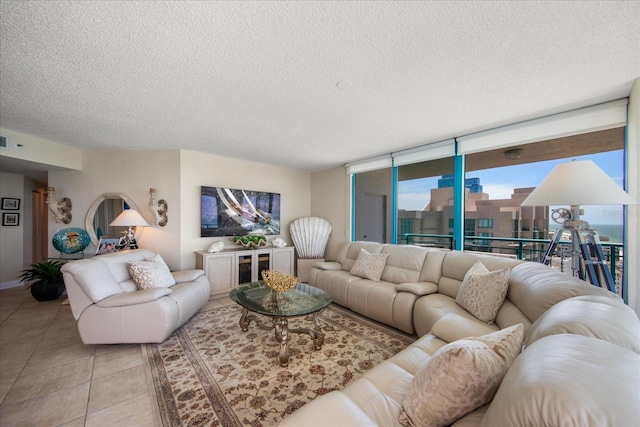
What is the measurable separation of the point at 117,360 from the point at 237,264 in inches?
76.6

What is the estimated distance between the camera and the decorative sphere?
3.62 m

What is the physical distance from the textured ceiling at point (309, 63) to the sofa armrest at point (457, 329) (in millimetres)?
1871

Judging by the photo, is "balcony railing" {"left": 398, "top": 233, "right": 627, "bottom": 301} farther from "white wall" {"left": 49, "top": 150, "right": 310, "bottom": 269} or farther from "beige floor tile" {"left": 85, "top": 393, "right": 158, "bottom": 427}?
"white wall" {"left": 49, "top": 150, "right": 310, "bottom": 269}

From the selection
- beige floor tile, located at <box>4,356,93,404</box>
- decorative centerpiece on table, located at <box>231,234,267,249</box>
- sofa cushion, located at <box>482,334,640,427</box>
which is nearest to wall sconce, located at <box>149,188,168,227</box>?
decorative centerpiece on table, located at <box>231,234,267,249</box>

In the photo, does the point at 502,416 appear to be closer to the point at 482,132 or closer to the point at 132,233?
the point at 482,132

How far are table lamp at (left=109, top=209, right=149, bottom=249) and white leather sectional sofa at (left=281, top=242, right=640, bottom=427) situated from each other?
12.4 ft

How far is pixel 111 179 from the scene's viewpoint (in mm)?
3895

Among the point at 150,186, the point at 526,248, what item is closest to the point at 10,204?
the point at 150,186

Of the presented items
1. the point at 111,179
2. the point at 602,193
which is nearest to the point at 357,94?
the point at 602,193

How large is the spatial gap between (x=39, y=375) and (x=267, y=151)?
3.39 m

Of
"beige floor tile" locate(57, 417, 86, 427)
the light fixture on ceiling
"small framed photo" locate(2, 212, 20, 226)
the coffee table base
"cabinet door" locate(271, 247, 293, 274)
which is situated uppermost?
the light fixture on ceiling

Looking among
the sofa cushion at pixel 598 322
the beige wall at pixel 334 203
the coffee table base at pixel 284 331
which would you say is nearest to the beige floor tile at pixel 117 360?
the coffee table base at pixel 284 331

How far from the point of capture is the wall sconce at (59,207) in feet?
12.4

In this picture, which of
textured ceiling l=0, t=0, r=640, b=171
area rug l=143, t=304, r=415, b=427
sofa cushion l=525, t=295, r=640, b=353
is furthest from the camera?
area rug l=143, t=304, r=415, b=427
